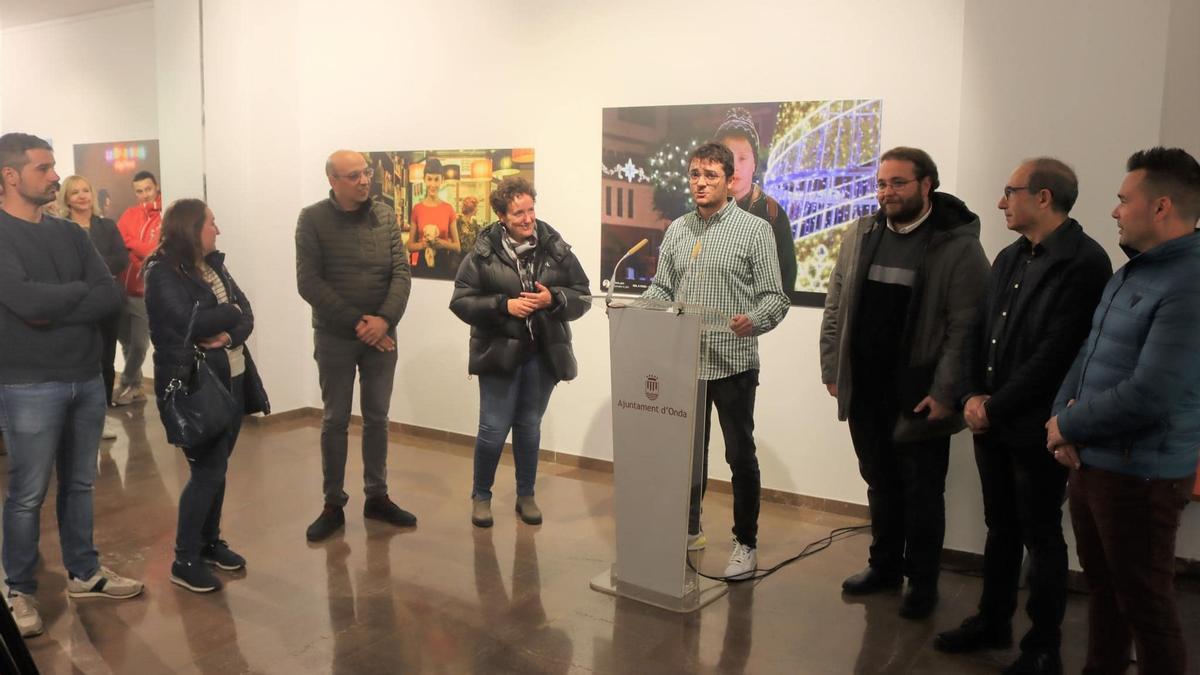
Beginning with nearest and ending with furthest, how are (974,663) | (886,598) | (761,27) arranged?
(974,663), (886,598), (761,27)

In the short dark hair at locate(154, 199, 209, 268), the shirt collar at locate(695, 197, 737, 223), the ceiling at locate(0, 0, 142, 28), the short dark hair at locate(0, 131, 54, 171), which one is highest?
the ceiling at locate(0, 0, 142, 28)

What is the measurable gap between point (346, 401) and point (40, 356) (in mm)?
1530

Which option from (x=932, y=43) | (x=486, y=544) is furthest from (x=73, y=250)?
(x=932, y=43)

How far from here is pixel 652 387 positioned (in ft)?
12.4

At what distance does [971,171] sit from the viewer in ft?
13.9

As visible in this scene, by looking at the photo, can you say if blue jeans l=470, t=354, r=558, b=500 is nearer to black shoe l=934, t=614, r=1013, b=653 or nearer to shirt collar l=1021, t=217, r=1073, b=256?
black shoe l=934, t=614, r=1013, b=653

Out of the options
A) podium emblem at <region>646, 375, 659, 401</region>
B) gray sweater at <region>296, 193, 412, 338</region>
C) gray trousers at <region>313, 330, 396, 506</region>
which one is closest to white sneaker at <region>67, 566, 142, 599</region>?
gray trousers at <region>313, 330, 396, 506</region>

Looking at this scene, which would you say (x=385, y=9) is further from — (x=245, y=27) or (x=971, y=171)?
(x=971, y=171)

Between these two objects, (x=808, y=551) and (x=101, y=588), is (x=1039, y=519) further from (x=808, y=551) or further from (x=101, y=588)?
(x=101, y=588)

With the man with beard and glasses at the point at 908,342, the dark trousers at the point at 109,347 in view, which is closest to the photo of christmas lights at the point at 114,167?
the dark trousers at the point at 109,347

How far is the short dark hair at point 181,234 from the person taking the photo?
3.75 meters

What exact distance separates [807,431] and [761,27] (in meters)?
2.23

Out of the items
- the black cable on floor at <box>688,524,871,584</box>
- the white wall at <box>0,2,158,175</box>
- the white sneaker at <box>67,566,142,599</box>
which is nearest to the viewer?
the white sneaker at <box>67,566,142,599</box>

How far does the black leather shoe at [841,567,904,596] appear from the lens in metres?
4.05
